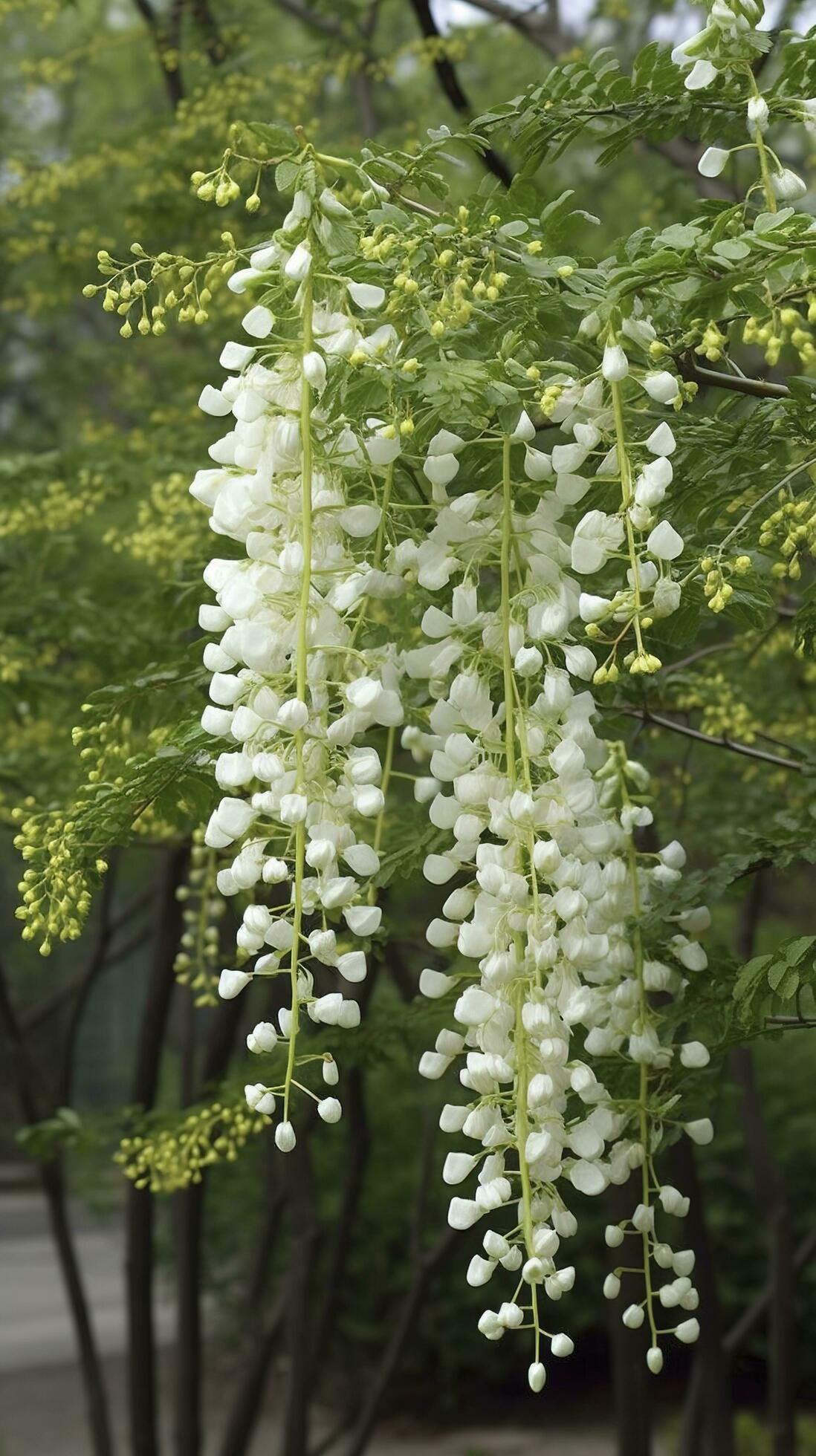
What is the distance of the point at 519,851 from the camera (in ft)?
5.49

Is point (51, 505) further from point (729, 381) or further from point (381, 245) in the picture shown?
point (381, 245)

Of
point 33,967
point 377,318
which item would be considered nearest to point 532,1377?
point 377,318

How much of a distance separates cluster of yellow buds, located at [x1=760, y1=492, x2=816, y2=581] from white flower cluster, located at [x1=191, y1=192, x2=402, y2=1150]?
496mm

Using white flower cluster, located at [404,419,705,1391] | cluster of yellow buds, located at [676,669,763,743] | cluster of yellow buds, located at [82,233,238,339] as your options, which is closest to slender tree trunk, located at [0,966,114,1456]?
cluster of yellow buds, located at [676,669,763,743]

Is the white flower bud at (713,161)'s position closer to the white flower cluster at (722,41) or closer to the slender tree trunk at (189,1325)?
the white flower cluster at (722,41)

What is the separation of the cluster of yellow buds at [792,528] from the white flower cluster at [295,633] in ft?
1.63

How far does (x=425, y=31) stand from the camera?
395cm

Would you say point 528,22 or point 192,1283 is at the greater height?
point 528,22

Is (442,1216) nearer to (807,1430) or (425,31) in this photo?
(807,1430)

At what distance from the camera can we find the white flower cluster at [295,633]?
5.19ft

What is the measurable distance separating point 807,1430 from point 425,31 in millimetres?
5767

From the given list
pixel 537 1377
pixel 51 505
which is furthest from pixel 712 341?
pixel 51 505

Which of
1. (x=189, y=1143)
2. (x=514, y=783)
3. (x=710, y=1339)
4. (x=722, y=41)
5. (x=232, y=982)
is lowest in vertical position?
(x=710, y=1339)

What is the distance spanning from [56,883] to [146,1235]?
10.5 feet
